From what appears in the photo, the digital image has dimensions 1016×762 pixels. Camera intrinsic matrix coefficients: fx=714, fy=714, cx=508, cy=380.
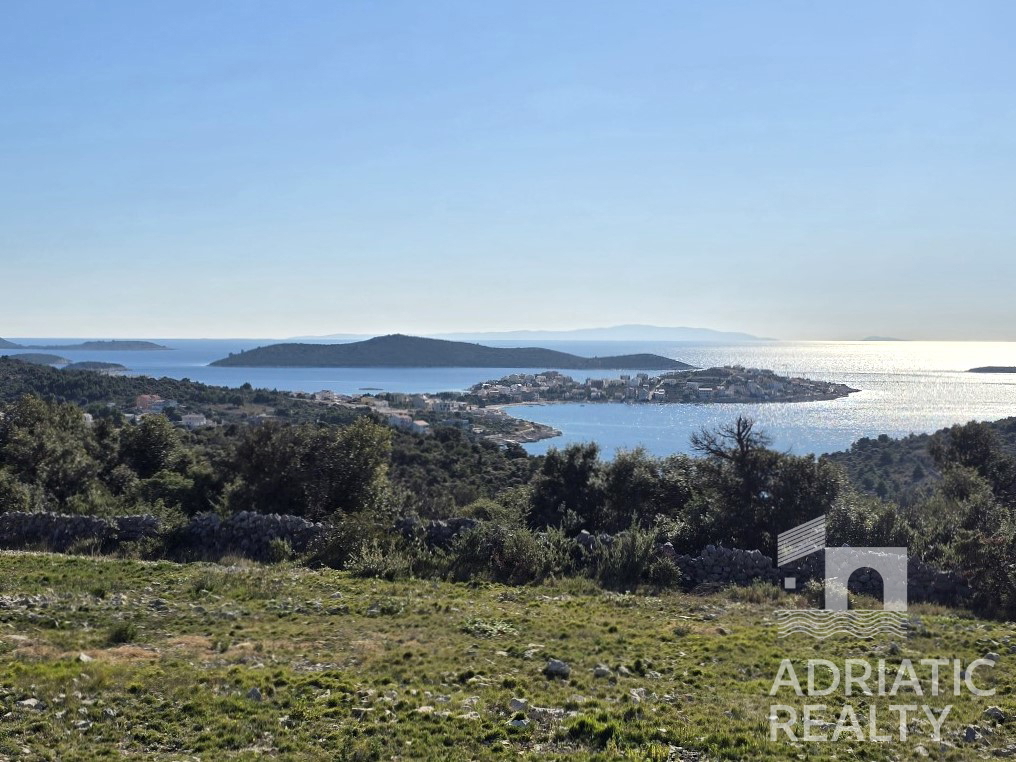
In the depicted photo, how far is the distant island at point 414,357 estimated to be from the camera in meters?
146

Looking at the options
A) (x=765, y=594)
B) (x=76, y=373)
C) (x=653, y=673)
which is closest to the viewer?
(x=653, y=673)

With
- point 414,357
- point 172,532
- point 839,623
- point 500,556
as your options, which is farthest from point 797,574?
point 414,357

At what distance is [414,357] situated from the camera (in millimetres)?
152500

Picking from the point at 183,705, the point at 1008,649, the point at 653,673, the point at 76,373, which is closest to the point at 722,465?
the point at 1008,649

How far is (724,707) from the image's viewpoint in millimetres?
6926

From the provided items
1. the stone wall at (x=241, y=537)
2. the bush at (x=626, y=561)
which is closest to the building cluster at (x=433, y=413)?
the stone wall at (x=241, y=537)

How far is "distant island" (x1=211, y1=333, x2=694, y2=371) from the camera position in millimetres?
146250

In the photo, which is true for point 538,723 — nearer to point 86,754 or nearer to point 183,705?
point 183,705

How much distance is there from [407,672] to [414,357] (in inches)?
5754

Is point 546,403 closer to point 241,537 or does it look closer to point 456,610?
point 241,537

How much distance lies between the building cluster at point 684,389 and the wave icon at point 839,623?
202ft

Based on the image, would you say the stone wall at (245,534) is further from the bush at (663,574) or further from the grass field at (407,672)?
the bush at (663,574)

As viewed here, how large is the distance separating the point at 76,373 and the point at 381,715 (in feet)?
257

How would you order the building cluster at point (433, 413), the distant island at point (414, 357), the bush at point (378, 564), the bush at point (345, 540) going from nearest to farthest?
1. the bush at point (378, 564)
2. the bush at point (345, 540)
3. the building cluster at point (433, 413)
4. the distant island at point (414, 357)
